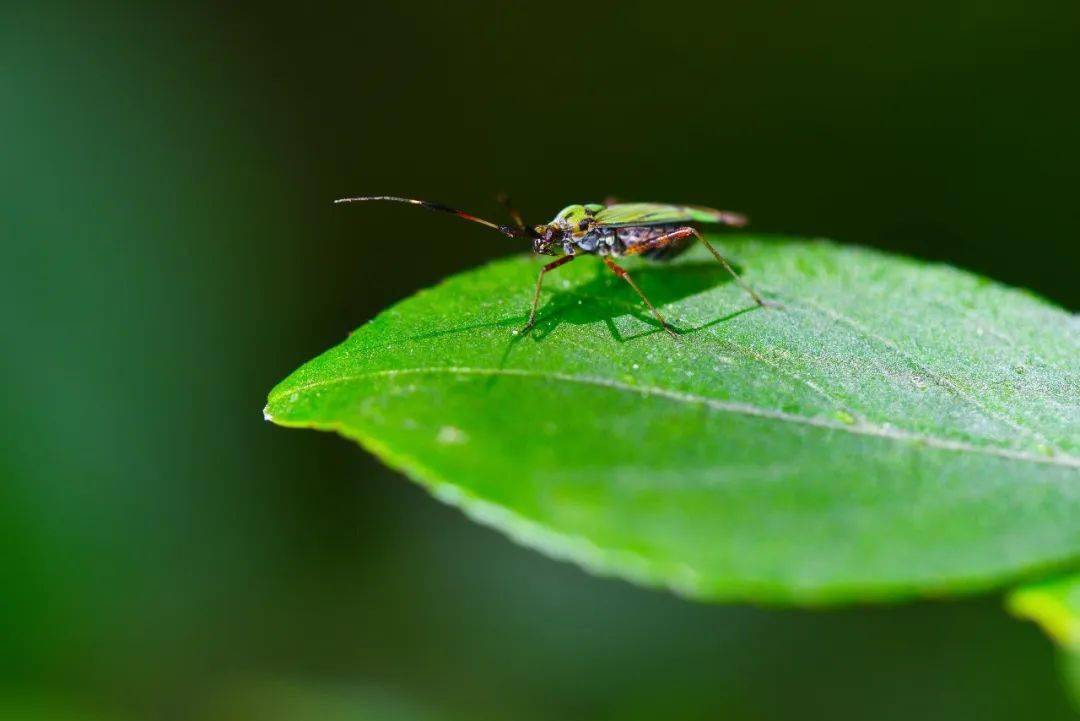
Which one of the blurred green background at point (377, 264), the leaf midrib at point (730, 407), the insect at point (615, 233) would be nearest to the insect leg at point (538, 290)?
the insect at point (615, 233)

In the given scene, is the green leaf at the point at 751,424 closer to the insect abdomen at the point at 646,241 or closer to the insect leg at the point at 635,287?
the insect leg at the point at 635,287

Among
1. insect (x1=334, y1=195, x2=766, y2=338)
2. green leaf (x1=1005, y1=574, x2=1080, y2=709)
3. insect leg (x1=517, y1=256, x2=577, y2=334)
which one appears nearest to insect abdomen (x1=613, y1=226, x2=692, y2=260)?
insect (x1=334, y1=195, x2=766, y2=338)

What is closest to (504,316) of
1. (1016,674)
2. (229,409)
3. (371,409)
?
(371,409)

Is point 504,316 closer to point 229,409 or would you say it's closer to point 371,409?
point 371,409

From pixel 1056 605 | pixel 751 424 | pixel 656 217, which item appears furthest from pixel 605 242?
pixel 1056 605

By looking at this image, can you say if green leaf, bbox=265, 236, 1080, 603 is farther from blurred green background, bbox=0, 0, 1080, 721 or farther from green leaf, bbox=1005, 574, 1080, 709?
blurred green background, bbox=0, 0, 1080, 721
